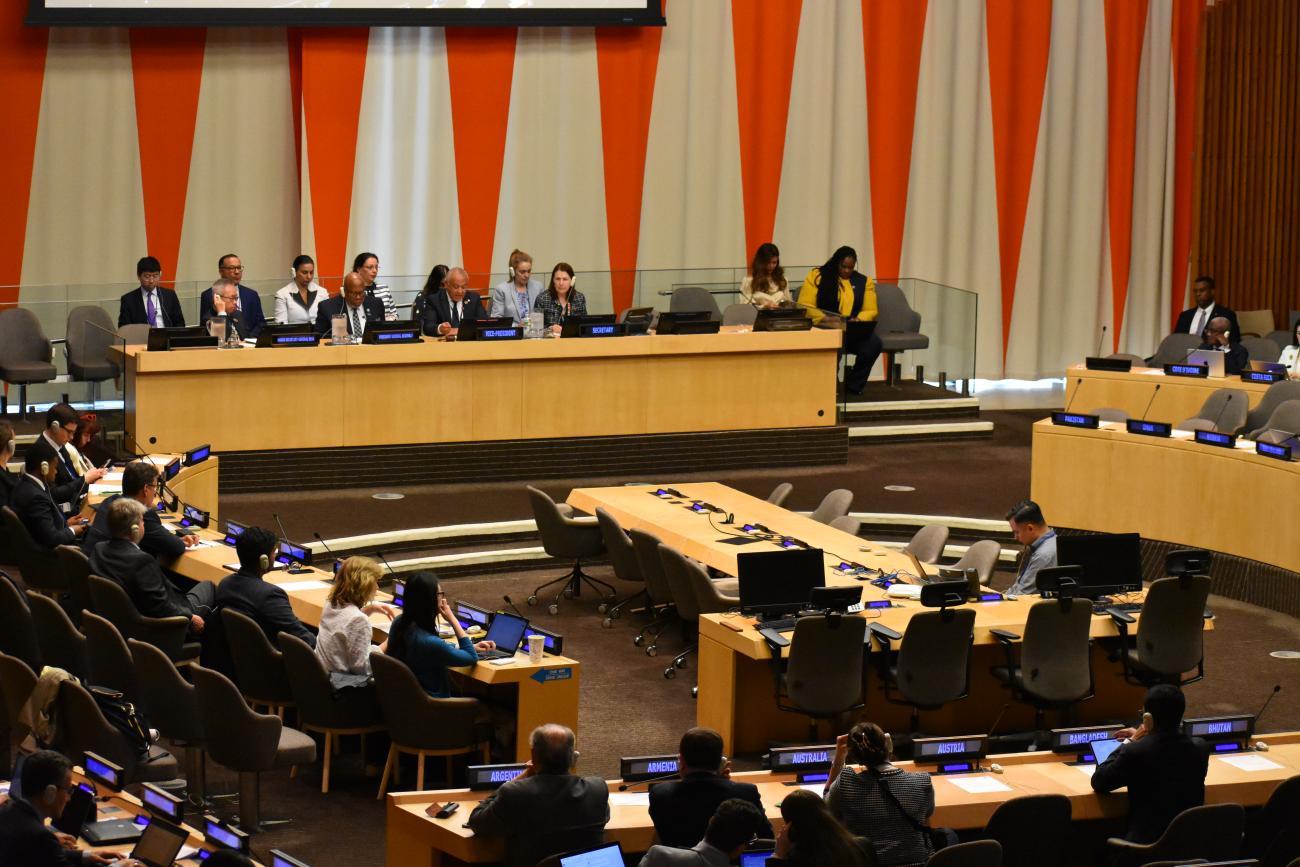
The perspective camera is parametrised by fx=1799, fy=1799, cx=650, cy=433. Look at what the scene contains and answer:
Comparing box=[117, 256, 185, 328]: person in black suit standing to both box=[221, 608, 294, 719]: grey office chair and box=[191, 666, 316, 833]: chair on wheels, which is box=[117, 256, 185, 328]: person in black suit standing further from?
box=[191, 666, 316, 833]: chair on wheels

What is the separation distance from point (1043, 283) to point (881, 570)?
30.9 feet

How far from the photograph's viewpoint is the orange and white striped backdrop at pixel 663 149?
1492 centimetres

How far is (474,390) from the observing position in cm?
1277

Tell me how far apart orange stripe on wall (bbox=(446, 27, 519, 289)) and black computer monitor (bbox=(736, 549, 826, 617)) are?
26.7ft

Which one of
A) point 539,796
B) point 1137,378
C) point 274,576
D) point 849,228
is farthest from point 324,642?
point 849,228

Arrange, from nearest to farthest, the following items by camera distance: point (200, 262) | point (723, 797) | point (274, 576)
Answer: point (723, 797) < point (274, 576) < point (200, 262)

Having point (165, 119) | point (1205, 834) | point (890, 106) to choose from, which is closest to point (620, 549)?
point (1205, 834)

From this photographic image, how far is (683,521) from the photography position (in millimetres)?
10258

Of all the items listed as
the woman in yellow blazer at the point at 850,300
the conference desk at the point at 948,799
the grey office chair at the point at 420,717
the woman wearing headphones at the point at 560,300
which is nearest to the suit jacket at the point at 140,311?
the woman wearing headphones at the point at 560,300

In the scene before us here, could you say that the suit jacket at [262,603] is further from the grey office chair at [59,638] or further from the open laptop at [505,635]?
the open laptop at [505,635]

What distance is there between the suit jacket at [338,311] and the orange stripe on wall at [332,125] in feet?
8.11

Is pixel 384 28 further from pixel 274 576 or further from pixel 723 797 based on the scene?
pixel 723 797

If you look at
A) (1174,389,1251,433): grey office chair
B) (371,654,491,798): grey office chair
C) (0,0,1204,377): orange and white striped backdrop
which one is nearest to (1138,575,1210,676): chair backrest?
(371,654,491,798): grey office chair

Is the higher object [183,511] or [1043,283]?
[1043,283]
